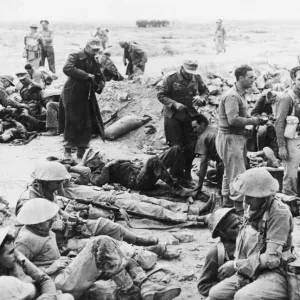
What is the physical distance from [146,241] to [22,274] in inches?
73.5

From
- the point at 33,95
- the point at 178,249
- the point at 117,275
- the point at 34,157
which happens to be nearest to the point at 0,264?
the point at 117,275

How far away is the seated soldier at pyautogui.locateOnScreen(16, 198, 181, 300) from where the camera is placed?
4754 mm

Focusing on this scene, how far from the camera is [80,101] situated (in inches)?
368

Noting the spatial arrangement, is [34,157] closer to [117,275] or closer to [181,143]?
[181,143]

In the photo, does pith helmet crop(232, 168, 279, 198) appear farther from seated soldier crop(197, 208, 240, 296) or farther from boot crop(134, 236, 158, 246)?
boot crop(134, 236, 158, 246)

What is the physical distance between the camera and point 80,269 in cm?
481

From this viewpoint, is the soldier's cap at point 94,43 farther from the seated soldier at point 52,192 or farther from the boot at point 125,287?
the boot at point 125,287

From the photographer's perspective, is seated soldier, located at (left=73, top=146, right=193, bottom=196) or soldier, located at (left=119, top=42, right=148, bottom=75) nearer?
seated soldier, located at (left=73, top=146, right=193, bottom=196)

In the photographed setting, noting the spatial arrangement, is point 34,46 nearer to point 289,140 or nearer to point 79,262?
point 289,140

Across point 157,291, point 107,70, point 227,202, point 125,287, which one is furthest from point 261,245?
point 107,70

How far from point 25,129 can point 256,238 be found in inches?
292

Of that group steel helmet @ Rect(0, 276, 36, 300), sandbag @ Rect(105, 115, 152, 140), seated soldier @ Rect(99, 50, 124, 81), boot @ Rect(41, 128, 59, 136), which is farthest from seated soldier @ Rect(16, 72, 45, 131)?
steel helmet @ Rect(0, 276, 36, 300)

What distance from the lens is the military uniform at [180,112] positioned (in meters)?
8.37

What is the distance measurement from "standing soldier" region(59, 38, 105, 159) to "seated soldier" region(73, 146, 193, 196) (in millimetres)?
1512
